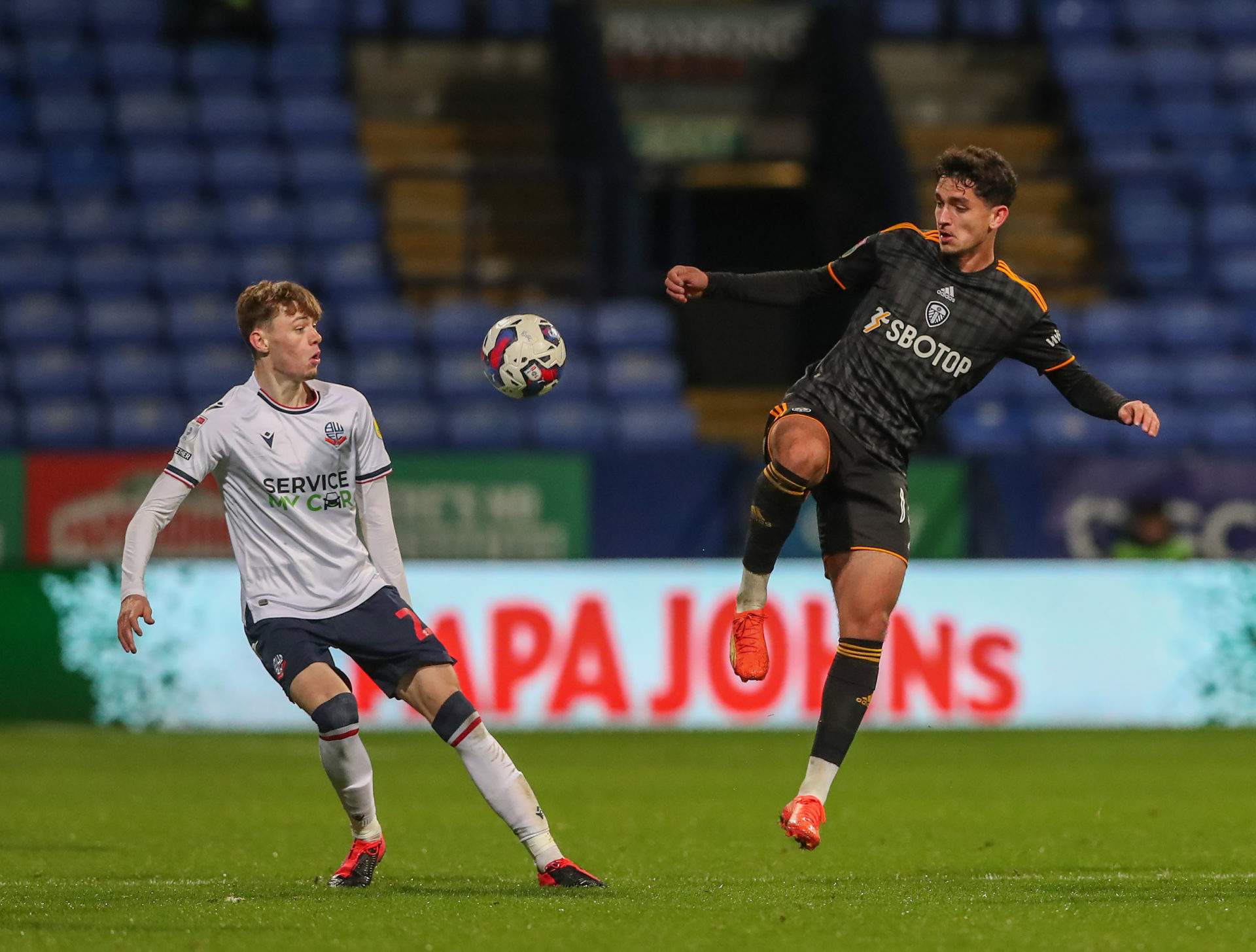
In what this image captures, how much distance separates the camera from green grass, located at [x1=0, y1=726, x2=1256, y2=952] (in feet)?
16.9

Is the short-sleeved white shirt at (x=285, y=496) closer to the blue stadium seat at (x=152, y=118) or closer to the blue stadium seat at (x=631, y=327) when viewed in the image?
the blue stadium seat at (x=631, y=327)

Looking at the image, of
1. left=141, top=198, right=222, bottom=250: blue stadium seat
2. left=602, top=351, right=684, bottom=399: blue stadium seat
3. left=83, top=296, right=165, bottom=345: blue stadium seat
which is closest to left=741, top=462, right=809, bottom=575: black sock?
left=602, top=351, right=684, bottom=399: blue stadium seat

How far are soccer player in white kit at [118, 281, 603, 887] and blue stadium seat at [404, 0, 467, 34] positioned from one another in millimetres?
13284

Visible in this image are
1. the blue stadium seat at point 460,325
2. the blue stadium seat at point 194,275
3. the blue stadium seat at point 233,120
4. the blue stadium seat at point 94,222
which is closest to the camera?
the blue stadium seat at point 460,325

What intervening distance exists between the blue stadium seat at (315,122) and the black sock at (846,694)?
12.6 metres

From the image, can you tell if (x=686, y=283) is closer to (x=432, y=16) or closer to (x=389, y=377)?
(x=389, y=377)

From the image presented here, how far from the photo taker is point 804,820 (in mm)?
5570

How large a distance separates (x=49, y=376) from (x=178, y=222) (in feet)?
6.94

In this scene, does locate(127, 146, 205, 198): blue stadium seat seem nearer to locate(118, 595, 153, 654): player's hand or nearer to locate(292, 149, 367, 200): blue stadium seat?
locate(292, 149, 367, 200): blue stadium seat

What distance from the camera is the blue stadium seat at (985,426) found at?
1518 centimetres

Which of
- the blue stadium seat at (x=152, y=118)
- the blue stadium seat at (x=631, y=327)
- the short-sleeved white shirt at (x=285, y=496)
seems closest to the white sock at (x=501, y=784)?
the short-sleeved white shirt at (x=285, y=496)

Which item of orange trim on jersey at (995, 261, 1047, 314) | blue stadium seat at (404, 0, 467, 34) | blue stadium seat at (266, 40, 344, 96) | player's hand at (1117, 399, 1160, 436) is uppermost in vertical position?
blue stadium seat at (404, 0, 467, 34)

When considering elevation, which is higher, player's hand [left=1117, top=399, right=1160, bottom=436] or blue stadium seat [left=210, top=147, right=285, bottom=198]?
blue stadium seat [left=210, top=147, right=285, bottom=198]

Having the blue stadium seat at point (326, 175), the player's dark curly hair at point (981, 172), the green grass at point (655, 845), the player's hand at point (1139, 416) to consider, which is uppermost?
the blue stadium seat at point (326, 175)
